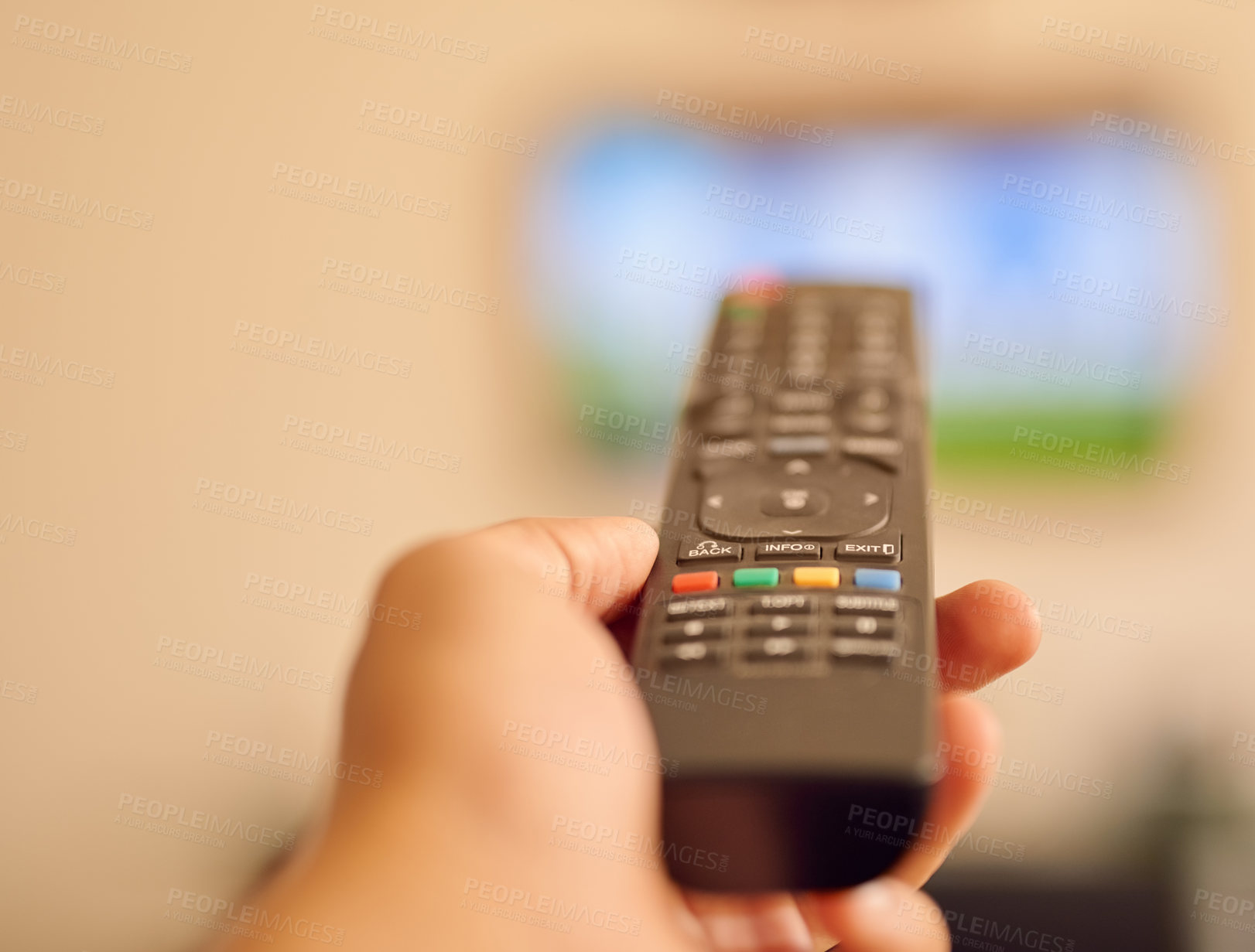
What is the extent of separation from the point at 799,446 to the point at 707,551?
0.31 feet

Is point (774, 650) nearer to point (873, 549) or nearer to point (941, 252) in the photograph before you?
point (873, 549)

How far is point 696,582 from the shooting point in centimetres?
41

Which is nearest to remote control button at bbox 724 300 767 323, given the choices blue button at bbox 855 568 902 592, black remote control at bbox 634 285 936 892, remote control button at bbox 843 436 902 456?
black remote control at bbox 634 285 936 892

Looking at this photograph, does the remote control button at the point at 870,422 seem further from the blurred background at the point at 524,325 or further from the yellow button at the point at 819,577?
the blurred background at the point at 524,325

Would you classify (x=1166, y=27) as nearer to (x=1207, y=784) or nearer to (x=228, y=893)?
(x=1207, y=784)

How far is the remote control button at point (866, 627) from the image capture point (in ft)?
1.22

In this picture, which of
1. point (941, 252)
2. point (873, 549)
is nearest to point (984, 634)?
point (873, 549)

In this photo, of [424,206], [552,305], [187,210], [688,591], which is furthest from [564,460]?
[688,591]

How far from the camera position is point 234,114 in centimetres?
85

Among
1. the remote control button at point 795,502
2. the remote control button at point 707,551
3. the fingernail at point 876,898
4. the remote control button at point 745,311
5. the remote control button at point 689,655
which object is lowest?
the fingernail at point 876,898

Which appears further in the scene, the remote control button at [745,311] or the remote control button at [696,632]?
the remote control button at [745,311]

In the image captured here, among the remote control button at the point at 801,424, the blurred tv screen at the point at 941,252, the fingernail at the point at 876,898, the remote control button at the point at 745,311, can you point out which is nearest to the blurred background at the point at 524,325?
the blurred tv screen at the point at 941,252

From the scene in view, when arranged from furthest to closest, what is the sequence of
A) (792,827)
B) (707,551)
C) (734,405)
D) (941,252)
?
(941,252) < (734,405) < (707,551) < (792,827)

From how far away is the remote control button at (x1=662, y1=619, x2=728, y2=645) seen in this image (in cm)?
39
